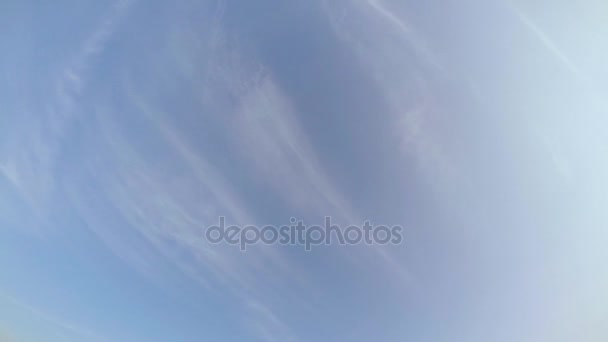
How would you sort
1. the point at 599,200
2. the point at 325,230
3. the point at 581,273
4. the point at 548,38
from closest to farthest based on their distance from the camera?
the point at 548,38, the point at 599,200, the point at 581,273, the point at 325,230

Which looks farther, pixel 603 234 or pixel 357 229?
pixel 357 229

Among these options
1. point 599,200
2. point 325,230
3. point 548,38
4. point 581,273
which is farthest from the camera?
point 325,230

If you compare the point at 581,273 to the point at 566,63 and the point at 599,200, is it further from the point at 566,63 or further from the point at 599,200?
the point at 566,63

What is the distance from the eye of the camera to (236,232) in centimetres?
1230

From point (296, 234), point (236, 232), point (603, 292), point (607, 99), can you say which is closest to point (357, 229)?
point (296, 234)

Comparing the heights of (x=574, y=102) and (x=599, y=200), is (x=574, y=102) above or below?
above

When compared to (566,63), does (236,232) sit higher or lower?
lower

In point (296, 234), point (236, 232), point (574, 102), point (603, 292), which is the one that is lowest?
point (236, 232)

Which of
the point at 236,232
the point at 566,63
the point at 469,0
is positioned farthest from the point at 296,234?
the point at 566,63

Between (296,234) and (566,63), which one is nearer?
(566,63)

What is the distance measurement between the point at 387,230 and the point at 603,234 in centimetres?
819

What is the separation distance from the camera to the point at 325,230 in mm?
12117

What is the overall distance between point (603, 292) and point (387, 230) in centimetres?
926

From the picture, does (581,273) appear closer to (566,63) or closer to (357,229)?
(566,63)
